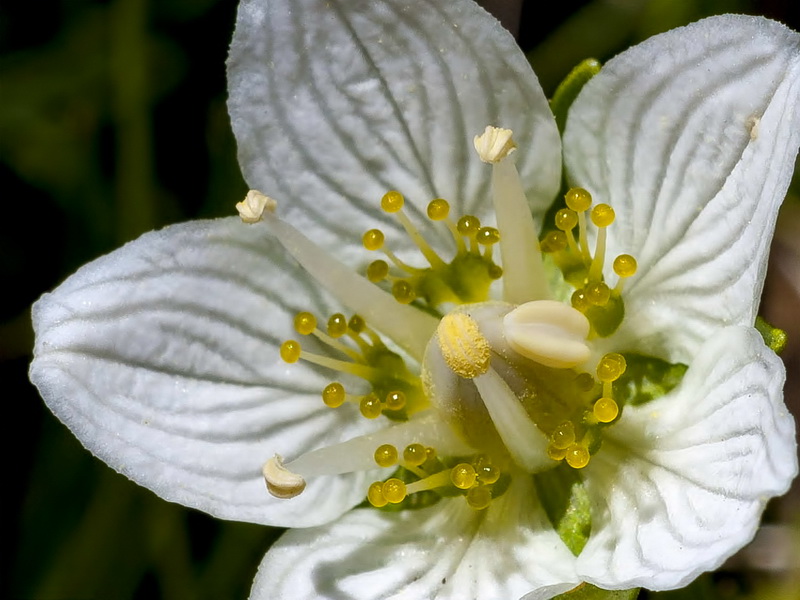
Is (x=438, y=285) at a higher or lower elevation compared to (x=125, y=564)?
higher

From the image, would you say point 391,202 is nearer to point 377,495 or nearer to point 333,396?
point 333,396

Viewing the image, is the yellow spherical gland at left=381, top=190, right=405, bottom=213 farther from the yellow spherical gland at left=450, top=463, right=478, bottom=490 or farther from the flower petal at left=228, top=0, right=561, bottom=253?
the yellow spherical gland at left=450, top=463, right=478, bottom=490

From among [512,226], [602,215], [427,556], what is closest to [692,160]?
[602,215]

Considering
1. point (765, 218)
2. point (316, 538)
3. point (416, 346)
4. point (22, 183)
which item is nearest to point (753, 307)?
point (765, 218)

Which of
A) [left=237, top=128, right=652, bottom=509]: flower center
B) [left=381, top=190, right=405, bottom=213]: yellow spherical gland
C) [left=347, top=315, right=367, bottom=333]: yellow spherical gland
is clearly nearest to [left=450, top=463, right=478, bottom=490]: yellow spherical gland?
[left=237, top=128, right=652, bottom=509]: flower center

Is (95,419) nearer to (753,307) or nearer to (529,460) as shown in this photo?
(529,460)

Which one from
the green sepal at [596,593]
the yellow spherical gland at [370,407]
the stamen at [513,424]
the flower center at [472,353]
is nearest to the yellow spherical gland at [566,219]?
the flower center at [472,353]
